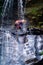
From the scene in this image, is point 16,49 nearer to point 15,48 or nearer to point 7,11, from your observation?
point 15,48

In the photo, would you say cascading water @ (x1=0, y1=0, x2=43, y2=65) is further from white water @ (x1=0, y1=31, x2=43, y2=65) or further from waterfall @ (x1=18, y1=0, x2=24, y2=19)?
waterfall @ (x1=18, y1=0, x2=24, y2=19)

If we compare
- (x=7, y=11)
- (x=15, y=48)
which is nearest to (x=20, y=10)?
(x=7, y=11)

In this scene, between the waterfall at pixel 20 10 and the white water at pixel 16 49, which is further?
the waterfall at pixel 20 10

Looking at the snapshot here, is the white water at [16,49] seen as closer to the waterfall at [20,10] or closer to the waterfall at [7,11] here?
the waterfall at [7,11]

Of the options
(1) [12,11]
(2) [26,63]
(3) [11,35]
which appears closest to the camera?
(2) [26,63]

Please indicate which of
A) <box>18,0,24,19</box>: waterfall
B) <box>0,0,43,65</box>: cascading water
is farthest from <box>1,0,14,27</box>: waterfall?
<box>0,0,43,65</box>: cascading water

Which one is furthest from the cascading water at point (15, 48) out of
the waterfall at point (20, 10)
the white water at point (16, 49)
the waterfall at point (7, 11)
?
the waterfall at point (20, 10)

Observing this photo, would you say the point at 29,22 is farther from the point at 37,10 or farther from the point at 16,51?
the point at 16,51

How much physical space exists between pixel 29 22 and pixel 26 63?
3.58 ft

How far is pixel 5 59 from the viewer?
6.28 m

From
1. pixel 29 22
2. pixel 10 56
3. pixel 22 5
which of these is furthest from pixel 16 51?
pixel 22 5

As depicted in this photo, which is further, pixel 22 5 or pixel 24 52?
pixel 22 5

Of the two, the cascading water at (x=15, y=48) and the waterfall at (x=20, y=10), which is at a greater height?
the waterfall at (x=20, y=10)

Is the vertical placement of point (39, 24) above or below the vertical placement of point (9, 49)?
above
